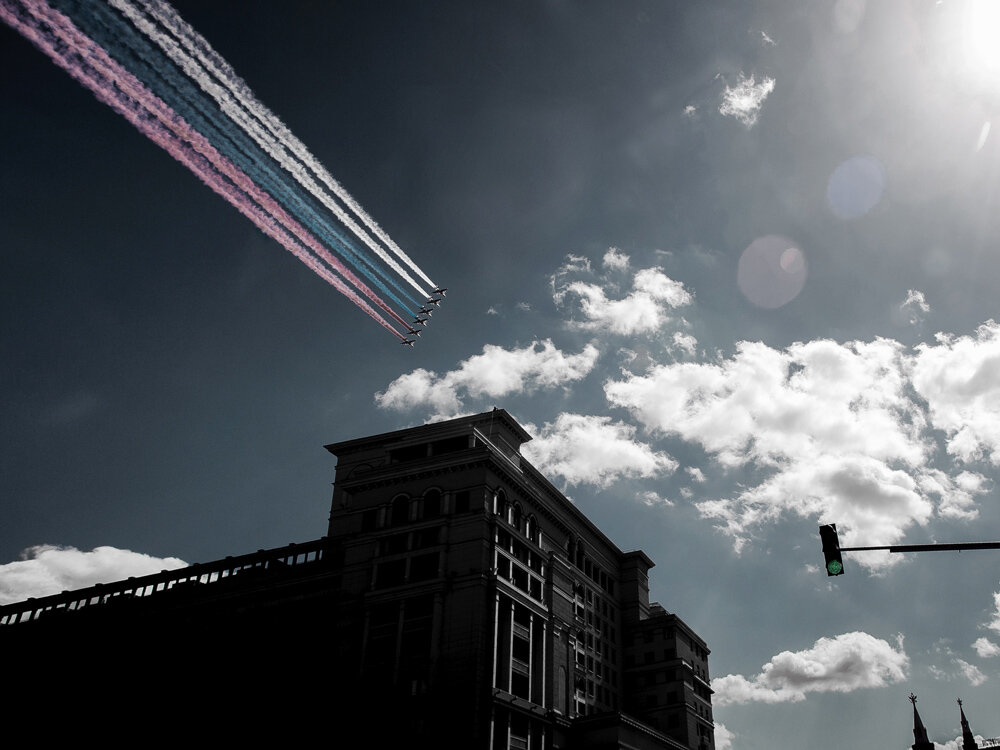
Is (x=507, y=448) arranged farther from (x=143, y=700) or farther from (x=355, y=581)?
(x=143, y=700)

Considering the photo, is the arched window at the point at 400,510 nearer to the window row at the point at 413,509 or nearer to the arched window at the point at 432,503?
the window row at the point at 413,509

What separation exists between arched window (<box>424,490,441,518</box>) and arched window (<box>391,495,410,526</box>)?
5.89 feet

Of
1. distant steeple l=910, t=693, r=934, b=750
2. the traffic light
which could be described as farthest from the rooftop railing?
distant steeple l=910, t=693, r=934, b=750

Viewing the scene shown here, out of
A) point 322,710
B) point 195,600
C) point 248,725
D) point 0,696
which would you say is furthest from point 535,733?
point 0,696

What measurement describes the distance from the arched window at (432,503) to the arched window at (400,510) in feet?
5.89

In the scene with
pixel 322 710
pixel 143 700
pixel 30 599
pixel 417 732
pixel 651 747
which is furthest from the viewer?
pixel 30 599

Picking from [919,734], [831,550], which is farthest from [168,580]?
[919,734]

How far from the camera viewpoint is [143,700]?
259 feet

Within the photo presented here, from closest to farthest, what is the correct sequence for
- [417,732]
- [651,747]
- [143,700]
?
[417,732], [651,747], [143,700]

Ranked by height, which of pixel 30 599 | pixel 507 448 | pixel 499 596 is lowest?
pixel 499 596

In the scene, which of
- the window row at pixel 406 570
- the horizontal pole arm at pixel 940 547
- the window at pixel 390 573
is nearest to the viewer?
the horizontal pole arm at pixel 940 547

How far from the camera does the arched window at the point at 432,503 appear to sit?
70250 millimetres

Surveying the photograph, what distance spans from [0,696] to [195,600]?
27461 millimetres

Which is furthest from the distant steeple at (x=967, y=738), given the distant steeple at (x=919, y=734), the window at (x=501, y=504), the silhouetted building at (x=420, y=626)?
the window at (x=501, y=504)
